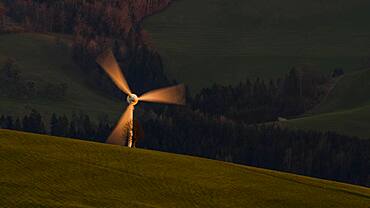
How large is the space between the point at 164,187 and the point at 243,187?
9088 millimetres

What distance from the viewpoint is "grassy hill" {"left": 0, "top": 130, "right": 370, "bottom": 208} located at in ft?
240

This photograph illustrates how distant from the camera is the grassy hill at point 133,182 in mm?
73000

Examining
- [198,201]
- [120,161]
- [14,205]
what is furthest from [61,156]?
[14,205]

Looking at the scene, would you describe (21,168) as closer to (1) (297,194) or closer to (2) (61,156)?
(2) (61,156)

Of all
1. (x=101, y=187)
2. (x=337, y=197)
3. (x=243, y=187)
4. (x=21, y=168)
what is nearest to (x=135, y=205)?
(x=101, y=187)

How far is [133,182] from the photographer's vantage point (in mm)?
80875

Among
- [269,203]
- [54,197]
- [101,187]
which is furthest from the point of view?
[269,203]

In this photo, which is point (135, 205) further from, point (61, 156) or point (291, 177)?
point (291, 177)

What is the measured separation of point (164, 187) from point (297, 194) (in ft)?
44.1

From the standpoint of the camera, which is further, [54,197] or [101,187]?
[101,187]

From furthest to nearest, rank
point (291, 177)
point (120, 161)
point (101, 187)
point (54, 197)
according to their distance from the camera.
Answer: point (291, 177) < point (120, 161) < point (101, 187) < point (54, 197)

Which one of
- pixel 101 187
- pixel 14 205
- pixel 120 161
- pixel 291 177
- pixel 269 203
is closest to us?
pixel 14 205

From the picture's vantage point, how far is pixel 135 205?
7219 centimetres

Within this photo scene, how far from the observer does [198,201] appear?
257 ft
